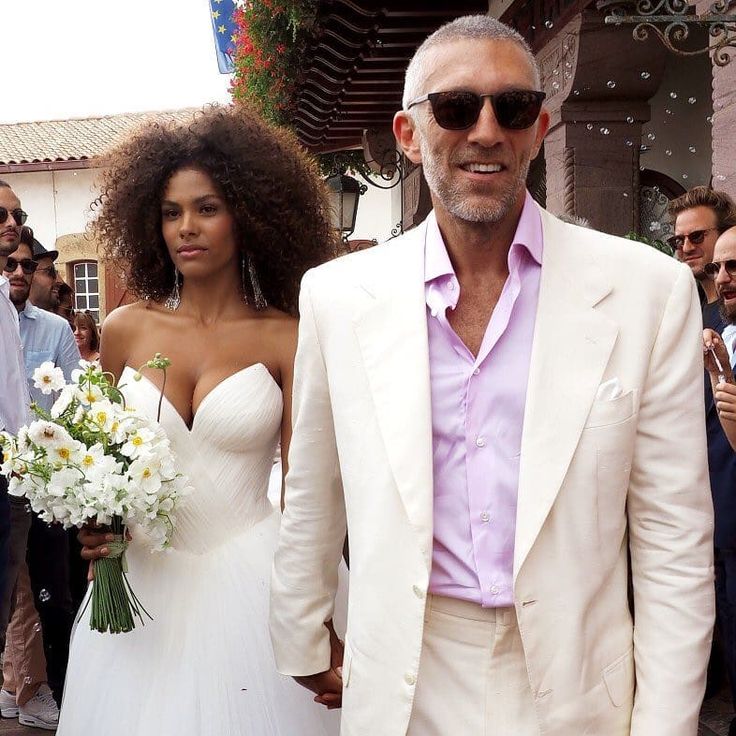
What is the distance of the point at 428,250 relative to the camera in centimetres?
254

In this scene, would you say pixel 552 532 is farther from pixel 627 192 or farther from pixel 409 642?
pixel 627 192

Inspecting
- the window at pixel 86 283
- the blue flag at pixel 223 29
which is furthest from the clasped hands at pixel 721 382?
the window at pixel 86 283

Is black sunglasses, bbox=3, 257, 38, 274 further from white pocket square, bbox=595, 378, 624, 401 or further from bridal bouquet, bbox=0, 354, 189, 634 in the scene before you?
white pocket square, bbox=595, 378, 624, 401

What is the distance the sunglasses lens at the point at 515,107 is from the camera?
239 centimetres

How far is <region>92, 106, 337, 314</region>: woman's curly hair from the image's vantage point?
3.71 metres

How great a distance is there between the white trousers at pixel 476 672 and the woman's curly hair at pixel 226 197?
161cm

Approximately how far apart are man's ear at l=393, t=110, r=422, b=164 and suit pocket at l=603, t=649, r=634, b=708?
1108mm

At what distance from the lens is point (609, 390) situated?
2275 mm

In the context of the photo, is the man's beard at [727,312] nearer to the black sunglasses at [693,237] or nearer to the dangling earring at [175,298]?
the black sunglasses at [693,237]

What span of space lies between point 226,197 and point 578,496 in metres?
1.80

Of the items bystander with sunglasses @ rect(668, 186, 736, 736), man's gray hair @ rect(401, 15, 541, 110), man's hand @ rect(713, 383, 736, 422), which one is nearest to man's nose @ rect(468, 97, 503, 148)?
man's gray hair @ rect(401, 15, 541, 110)

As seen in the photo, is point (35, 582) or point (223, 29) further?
point (223, 29)

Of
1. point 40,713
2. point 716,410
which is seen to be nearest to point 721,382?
point 716,410

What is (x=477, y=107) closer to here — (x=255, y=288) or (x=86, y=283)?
(x=255, y=288)
